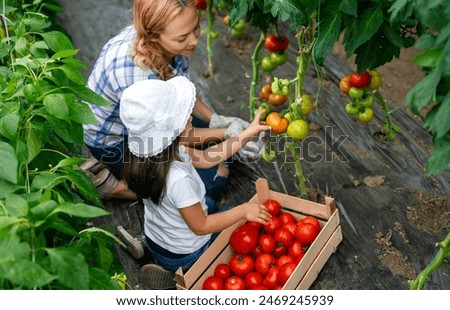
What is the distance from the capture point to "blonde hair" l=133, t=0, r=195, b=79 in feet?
8.38

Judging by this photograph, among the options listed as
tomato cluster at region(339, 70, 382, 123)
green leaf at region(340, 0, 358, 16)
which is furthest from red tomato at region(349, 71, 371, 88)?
green leaf at region(340, 0, 358, 16)

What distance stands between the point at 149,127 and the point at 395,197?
4.66 ft

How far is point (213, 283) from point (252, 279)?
0.18 meters

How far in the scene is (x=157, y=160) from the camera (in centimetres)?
245

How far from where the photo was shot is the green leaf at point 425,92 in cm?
166

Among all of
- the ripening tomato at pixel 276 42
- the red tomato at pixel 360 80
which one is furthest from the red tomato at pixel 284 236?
the ripening tomato at pixel 276 42

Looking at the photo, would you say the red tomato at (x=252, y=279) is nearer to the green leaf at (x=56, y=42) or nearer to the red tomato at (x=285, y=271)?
the red tomato at (x=285, y=271)

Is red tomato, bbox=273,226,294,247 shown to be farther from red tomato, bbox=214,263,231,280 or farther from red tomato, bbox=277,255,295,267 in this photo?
red tomato, bbox=214,263,231,280

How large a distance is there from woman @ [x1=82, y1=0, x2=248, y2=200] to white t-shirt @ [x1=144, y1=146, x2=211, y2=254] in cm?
40

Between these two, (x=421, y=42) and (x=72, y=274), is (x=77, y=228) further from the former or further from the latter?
(x=421, y=42)

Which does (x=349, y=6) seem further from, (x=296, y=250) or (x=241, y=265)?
(x=241, y=265)

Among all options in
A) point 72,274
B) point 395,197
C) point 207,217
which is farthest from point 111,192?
point 72,274

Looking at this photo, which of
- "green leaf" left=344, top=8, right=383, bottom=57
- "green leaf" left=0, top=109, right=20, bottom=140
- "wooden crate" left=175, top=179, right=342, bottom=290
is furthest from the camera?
"wooden crate" left=175, top=179, right=342, bottom=290

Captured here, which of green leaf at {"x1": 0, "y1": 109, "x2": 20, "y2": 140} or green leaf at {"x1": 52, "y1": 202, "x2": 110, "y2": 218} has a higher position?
green leaf at {"x1": 52, "y1": 202, "x2": 110, "y2": 218}
